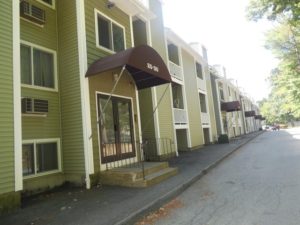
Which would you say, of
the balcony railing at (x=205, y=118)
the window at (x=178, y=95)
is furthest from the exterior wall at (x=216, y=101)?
the window at (x=178, y=95)

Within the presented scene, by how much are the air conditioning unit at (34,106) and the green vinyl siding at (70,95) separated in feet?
3.04

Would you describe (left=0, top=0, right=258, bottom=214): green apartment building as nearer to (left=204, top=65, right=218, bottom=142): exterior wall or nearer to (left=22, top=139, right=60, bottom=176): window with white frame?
(left=22, top=139, right=60, bottom=176): window with white frame

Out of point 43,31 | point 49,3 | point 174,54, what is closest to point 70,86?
point 43,31

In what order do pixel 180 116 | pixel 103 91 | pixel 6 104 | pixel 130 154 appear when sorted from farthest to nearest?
pixel 180 116 → pixel 130 154 → pixel 103 91 → pixel 6 104

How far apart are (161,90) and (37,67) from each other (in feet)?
26.5

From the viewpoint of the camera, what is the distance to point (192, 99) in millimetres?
22094

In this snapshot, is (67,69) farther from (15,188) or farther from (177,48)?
(177,48)

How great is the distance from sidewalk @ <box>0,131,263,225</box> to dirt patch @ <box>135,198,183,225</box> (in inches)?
5.4

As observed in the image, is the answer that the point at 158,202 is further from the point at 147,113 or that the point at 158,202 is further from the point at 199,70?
the point at 199,70

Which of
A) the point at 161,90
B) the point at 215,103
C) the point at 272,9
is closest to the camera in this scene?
the point at 272,9

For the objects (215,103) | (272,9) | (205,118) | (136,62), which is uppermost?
(272,9)

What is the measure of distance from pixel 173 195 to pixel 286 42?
81.1ft

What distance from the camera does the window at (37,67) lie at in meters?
9.33

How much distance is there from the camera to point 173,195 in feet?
26.0
